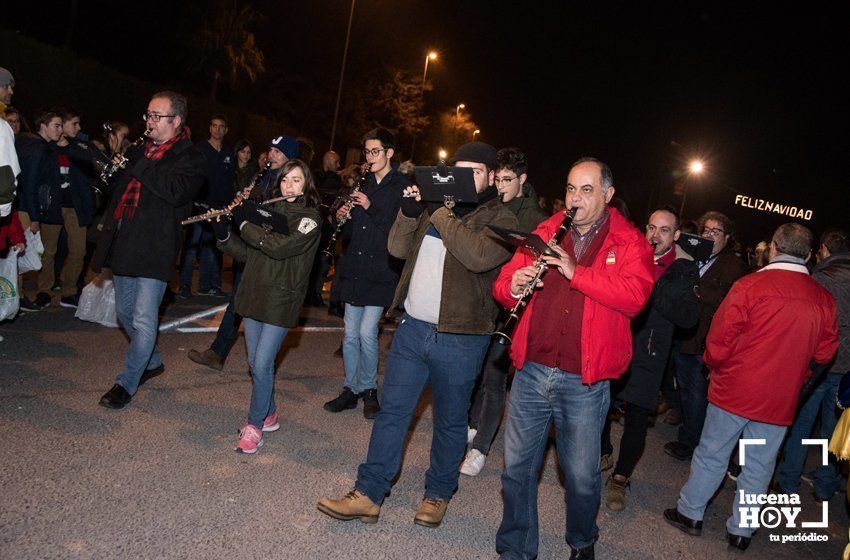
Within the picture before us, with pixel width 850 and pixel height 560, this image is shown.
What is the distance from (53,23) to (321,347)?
31210mm

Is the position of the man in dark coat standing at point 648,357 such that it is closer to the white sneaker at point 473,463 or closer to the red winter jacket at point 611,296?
the white sneaker at point 473,463

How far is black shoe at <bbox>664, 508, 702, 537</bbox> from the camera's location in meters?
4.96

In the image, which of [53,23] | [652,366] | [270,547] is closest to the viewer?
[270,547]

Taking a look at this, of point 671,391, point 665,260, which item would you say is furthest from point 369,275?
point 671,391

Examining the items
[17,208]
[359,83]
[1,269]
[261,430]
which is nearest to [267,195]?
[261,430]

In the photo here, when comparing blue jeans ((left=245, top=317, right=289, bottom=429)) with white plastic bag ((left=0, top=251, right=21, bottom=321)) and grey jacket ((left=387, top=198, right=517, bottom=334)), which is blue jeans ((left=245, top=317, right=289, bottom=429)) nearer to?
grey jacket ((left=387, top=198, right=517, bottom=334))

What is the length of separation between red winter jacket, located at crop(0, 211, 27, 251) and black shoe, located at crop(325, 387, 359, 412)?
12.0 feet

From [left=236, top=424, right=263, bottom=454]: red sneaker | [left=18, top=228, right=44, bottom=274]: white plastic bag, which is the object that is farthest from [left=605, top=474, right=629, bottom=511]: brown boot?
[left=18, top=228, right=44, bottom=274]: white plastic bag

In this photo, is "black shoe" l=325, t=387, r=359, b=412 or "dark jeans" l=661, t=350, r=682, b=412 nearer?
"black shoe" l=325, t=387, r=359, b=412

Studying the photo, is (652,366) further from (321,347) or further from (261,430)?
(321,347)

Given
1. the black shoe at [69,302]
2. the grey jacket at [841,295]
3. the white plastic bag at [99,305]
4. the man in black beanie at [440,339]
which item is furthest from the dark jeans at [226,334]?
the grey jacket at [841,295]

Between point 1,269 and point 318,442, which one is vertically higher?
point 1,269

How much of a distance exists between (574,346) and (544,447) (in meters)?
0.65

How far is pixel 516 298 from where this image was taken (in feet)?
12.4
